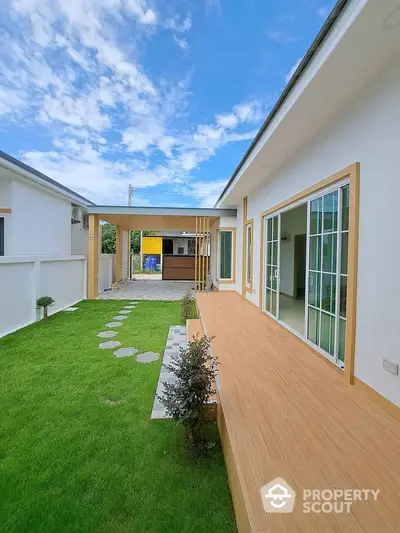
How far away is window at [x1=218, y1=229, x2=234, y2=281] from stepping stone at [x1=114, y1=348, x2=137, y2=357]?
568 cm

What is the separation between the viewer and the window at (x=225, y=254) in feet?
32.9

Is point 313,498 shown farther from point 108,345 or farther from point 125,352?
point 108,345

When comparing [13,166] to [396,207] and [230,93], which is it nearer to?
[396,207]

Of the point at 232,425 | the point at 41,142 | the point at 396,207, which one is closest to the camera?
the point at 232,425

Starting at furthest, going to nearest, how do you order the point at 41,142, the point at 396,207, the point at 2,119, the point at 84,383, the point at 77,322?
the point at 41,142
the point at 2,119
the point at 77,322
the point at 84,383
the point at 396,207

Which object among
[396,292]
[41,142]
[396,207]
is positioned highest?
[41,142]

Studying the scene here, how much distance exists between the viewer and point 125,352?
4766mm

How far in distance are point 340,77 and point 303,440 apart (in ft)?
10.5

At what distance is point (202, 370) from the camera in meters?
2.29

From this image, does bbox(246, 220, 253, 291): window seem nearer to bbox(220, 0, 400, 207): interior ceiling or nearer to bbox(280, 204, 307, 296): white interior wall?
bbox(280, 204, 307, 296): white interior wall

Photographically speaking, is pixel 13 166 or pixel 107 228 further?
pixel 107 228

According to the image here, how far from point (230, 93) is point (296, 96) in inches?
501

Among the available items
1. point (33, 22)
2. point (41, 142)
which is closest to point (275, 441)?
point (33, 22)

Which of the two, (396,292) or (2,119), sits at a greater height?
(2,119)
